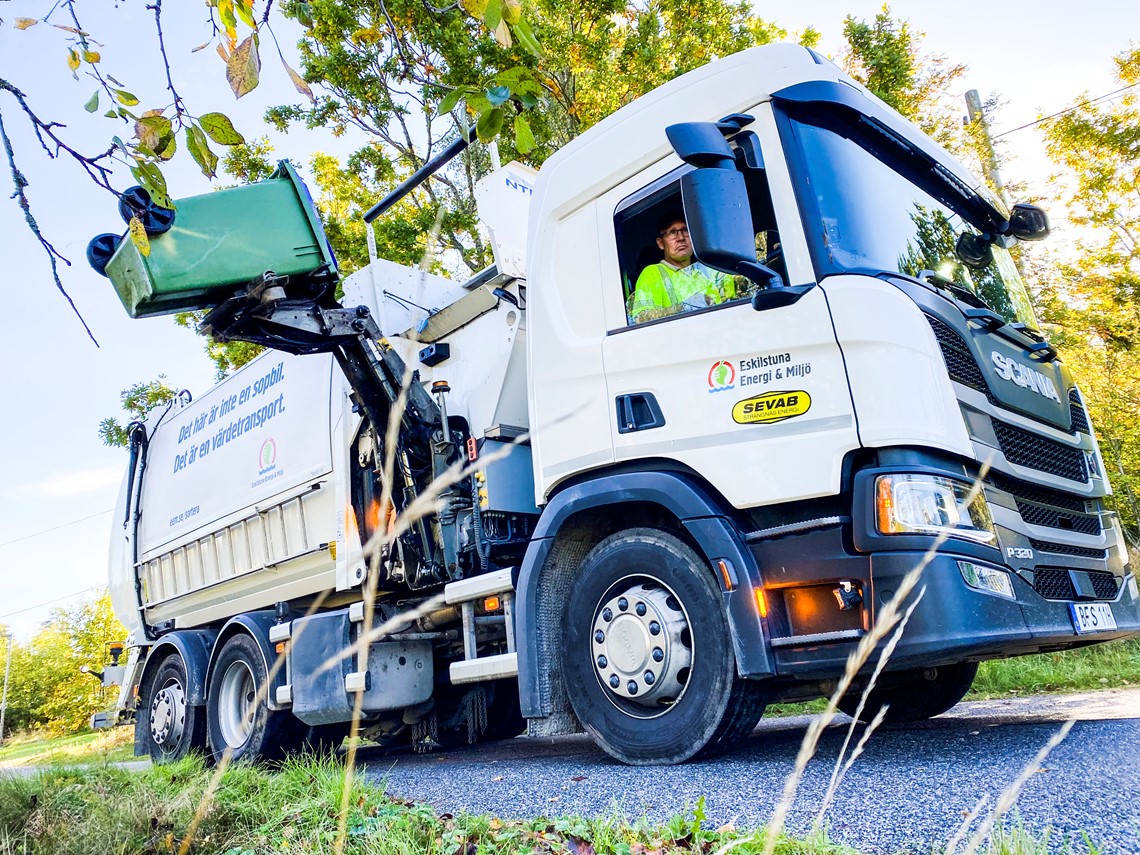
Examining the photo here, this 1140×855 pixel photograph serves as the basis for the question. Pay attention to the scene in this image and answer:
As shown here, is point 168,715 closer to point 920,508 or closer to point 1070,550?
point 920,508

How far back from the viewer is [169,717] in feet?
21.6

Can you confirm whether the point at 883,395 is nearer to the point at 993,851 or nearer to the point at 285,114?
the point at 993,851

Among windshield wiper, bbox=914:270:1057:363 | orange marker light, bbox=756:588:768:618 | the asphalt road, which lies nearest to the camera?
the asphalt road

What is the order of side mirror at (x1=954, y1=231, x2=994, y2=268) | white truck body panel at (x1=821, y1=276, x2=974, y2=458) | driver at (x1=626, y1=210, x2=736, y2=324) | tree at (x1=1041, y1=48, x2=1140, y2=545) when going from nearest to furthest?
1. white truck body panel at (x1=821, y1=276, x2=974, y2=458)
2. driver at (x1=626, y1=210, x2=736, y2=324)
3. side mirror at (x1=954, y1=231, x2=994, y2=268)
4. tree at (x1=1041, y1=48, x2=1140, y2=545)

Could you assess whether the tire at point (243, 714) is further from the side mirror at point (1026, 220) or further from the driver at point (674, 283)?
the side mirror at point (1026, 220)

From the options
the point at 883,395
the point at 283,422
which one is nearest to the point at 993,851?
the point at 883,395

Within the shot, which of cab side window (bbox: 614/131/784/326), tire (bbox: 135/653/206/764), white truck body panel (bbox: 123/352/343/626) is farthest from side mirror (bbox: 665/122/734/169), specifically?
tire (bbox: 135/653/206/764)

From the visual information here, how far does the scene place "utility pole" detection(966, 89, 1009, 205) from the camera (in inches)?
512

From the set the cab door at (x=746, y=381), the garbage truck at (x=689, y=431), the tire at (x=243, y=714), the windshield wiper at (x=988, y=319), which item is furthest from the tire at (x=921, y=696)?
the tire at (x=243, y=714)

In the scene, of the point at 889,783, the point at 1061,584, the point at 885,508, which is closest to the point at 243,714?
the point at 889,783

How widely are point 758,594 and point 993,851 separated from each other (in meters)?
1.61

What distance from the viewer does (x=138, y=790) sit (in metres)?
3.08

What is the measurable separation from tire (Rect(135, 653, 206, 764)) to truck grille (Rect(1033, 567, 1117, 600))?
17.9 ft

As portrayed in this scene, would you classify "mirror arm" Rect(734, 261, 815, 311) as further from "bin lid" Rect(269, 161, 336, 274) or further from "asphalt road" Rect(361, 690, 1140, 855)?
"bin lid" Rect(269, 161, 336, 274)
